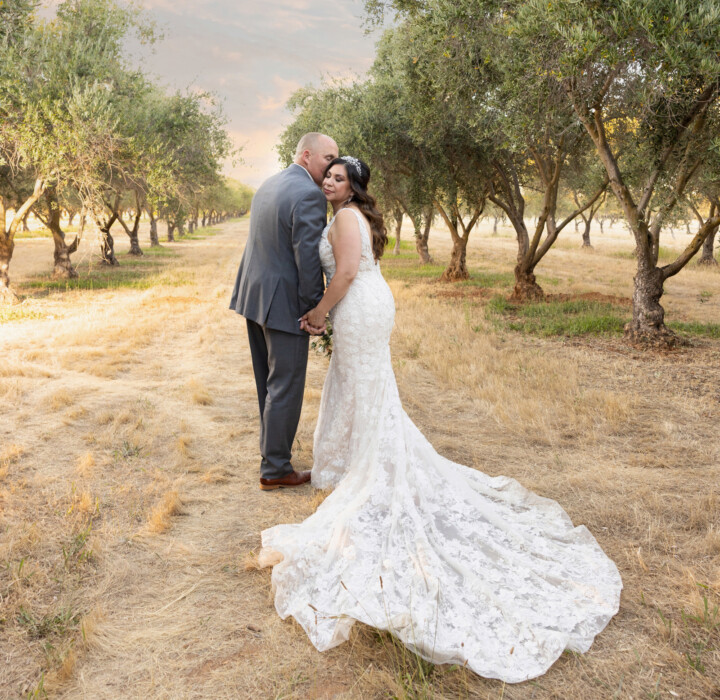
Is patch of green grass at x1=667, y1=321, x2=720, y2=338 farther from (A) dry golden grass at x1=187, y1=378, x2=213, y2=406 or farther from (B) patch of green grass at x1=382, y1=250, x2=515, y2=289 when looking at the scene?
(A) dry golden grass at x1=187, y1=378, x2=213, y2=406

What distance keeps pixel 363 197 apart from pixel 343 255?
478 mm

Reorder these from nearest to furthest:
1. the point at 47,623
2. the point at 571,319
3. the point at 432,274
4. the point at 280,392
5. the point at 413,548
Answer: the point at 47,623 < the point at 413,548 < the point at 280,392 < the point at 571,319 < the point at 432,274

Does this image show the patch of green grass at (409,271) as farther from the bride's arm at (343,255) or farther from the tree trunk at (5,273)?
the bride's arm at (343,255)

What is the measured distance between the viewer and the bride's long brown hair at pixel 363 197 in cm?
434

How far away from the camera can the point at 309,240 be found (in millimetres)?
4480

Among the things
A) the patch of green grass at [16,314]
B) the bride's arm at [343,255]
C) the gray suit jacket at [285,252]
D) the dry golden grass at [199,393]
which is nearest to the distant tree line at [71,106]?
the patch of green grass at [16,314]

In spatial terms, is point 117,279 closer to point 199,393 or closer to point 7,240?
point 7,240

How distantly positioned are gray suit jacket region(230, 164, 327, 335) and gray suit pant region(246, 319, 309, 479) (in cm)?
16

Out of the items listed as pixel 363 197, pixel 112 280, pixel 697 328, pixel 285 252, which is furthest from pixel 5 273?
pixel 697 328

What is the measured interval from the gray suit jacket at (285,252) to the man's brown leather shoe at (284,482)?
131 centimetres

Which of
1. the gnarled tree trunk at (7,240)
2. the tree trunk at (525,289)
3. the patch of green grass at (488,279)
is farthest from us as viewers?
the patch of green grass at (488,279)

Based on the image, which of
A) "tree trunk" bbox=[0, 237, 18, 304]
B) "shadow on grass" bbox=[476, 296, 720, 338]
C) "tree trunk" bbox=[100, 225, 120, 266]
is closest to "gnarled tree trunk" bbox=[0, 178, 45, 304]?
"tree trunk" bbox=[0, 237, 18, 304]

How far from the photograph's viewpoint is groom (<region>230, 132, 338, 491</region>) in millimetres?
4512

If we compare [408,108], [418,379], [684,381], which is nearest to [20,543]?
[418,379]
